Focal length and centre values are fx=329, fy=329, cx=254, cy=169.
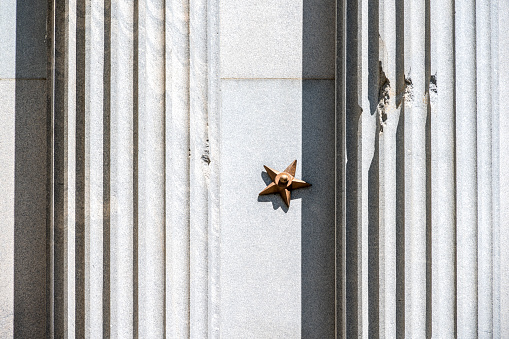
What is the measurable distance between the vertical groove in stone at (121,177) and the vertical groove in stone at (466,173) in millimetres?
1623

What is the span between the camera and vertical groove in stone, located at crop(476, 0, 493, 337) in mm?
1672

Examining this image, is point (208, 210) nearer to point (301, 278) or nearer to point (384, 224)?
point (301, 278)

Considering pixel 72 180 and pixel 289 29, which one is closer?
pixel 72 180

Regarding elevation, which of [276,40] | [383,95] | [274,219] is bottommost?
[274,219]

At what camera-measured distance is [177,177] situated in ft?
5.41

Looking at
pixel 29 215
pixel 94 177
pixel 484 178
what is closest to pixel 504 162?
pixel 484 178

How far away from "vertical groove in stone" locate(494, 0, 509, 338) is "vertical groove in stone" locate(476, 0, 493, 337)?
10.5 inches

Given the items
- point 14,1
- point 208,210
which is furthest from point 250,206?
point 14,1

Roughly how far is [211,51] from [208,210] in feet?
2.73

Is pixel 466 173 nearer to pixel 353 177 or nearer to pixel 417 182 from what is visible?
pixel 417 182

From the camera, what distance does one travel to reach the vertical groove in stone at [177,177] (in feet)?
5.37

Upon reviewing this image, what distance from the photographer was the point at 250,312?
1844 mm

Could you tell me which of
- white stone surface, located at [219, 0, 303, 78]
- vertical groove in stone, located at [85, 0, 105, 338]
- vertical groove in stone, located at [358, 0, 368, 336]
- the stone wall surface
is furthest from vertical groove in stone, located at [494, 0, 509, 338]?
vertical groove in stone, located at [85, 0, 105, 338]

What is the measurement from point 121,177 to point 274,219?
33.0 inches
